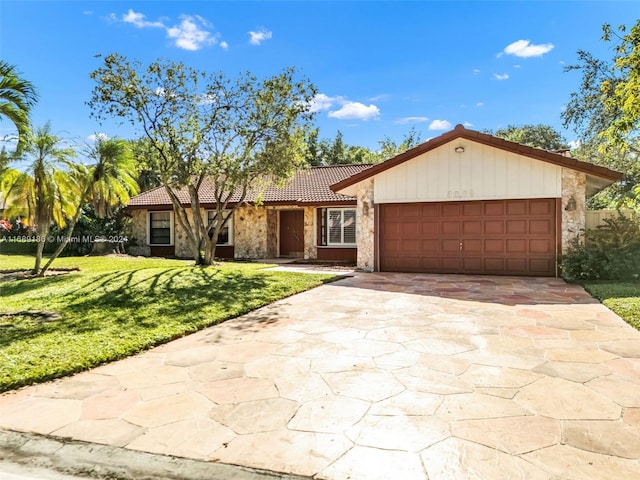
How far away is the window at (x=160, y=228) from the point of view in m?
19.6

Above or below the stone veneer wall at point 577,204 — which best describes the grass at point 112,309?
below

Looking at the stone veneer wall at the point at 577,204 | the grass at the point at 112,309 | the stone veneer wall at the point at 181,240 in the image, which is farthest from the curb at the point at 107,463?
the stone veneer wall at the point at 181,240

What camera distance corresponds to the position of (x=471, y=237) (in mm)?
11477

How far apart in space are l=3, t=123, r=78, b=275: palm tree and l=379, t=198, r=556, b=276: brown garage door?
9.17 metres

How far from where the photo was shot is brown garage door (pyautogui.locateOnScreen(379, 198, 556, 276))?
10859 mm

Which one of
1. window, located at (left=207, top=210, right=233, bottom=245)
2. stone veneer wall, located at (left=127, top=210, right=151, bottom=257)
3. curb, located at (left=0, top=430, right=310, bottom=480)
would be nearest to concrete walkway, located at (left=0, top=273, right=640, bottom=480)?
curb, located at (left=0, top=430, right=310, bottom=480)

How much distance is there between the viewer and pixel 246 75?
456 inches

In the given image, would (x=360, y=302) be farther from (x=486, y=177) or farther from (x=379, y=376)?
(x=486, y=177)

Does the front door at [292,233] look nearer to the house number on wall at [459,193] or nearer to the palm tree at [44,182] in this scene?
the house number on wall at [459,193]

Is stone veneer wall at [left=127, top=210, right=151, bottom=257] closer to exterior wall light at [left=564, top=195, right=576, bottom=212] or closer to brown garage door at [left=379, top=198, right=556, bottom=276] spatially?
brown garage door at [left=379, top=198, right=556, bottom=276]

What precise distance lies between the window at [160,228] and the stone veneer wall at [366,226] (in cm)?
1095

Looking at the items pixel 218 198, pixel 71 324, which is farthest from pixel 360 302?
pixel 218 198

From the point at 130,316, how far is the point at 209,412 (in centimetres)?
376

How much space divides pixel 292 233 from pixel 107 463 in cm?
1656
